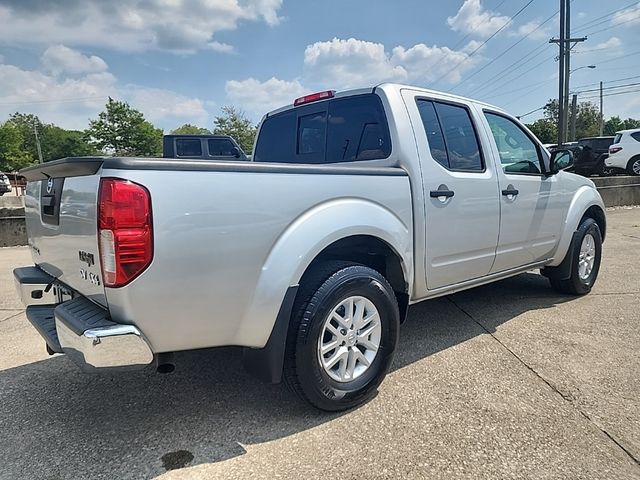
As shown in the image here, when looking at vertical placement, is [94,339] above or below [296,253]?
below

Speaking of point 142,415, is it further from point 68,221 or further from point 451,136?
point 451,136

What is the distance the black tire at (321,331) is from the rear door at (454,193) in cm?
61

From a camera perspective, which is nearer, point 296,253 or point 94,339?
point 94,339

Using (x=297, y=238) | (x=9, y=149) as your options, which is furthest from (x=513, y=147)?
(x=9, y=149)

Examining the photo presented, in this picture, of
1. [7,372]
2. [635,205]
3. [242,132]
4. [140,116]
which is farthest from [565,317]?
[140,116]

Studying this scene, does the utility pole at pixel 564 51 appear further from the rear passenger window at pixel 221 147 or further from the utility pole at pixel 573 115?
the utility pole at pixel 573 115

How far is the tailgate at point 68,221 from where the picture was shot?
2.06m

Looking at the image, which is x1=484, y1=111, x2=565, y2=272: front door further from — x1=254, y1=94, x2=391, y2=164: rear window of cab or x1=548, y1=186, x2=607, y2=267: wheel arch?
x1=254, y1=94, x2=391, y2=164: rear window of cab

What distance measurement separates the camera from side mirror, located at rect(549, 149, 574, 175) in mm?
4320

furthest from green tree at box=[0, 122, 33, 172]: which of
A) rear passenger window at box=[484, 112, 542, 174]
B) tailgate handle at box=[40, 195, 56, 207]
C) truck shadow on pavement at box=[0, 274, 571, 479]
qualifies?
rear passenger window at box=[484, 112, 542, 174]

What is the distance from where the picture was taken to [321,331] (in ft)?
8.20

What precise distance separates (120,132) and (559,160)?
218 feet

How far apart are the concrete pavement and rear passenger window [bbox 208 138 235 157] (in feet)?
24.2


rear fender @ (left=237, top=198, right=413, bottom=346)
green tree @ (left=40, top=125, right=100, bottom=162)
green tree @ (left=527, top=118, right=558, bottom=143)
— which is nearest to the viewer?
rear fender @ (left=237, top=198, right=413, bottom=346)
